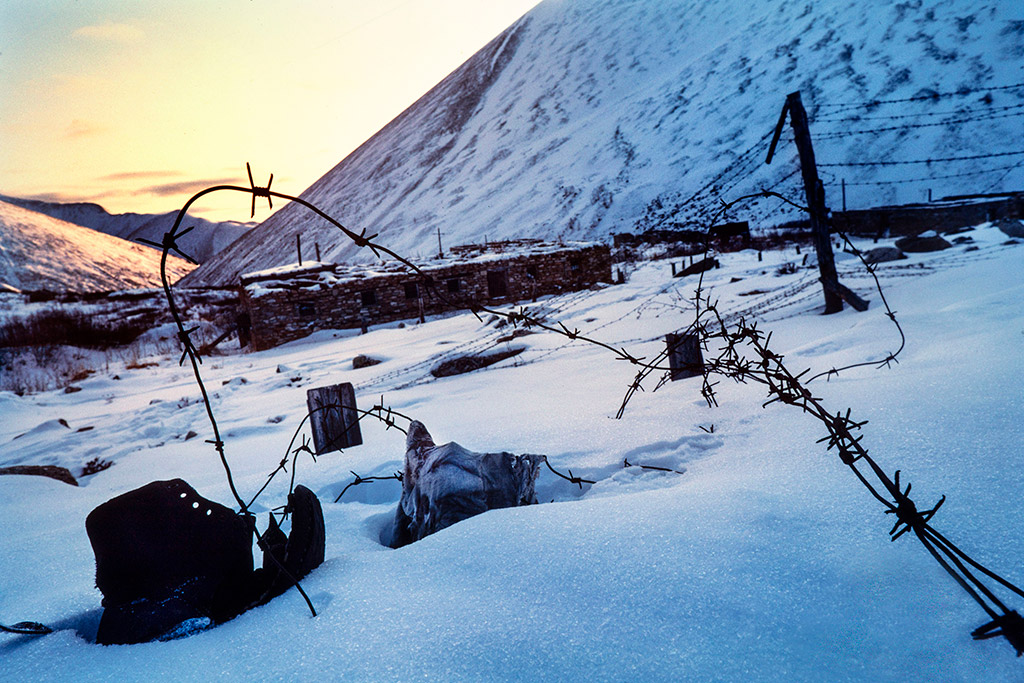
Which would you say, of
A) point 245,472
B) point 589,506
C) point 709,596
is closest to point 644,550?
point 709,596

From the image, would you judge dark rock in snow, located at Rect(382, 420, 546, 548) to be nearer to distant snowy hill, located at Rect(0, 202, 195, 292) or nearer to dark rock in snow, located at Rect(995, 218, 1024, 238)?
dark rock in snow, located at Rect(995, 218, 1024, 238)

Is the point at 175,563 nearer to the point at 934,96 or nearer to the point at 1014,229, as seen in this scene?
the point at 1014,229

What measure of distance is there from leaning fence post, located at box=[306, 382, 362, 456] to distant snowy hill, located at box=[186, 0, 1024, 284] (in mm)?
33432

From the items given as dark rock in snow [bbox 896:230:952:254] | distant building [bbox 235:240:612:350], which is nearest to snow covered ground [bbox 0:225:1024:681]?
dark rock in snow [bbox 896:230:952:254]

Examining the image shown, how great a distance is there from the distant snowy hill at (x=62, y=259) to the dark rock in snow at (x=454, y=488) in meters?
57.3

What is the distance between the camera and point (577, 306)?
12711 millimetres

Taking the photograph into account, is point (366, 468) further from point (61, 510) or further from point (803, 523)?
point (803, 523)

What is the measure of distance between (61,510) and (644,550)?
9.83 feet

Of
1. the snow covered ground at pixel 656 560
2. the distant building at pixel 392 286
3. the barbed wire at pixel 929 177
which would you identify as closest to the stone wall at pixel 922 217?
the distant building at pixel 392 286

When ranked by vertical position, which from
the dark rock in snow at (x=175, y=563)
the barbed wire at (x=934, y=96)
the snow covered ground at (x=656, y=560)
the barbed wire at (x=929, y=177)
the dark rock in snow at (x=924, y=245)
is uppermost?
the barbed wire at (x=934, y=96)

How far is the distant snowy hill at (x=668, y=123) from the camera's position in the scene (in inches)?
1807

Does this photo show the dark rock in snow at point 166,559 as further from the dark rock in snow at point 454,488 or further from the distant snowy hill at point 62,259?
the distant snowy hill at point 62,259

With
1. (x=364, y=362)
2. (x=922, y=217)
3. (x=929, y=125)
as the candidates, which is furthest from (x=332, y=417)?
(x=929, y=125)

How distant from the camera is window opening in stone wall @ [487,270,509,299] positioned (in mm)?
20078
